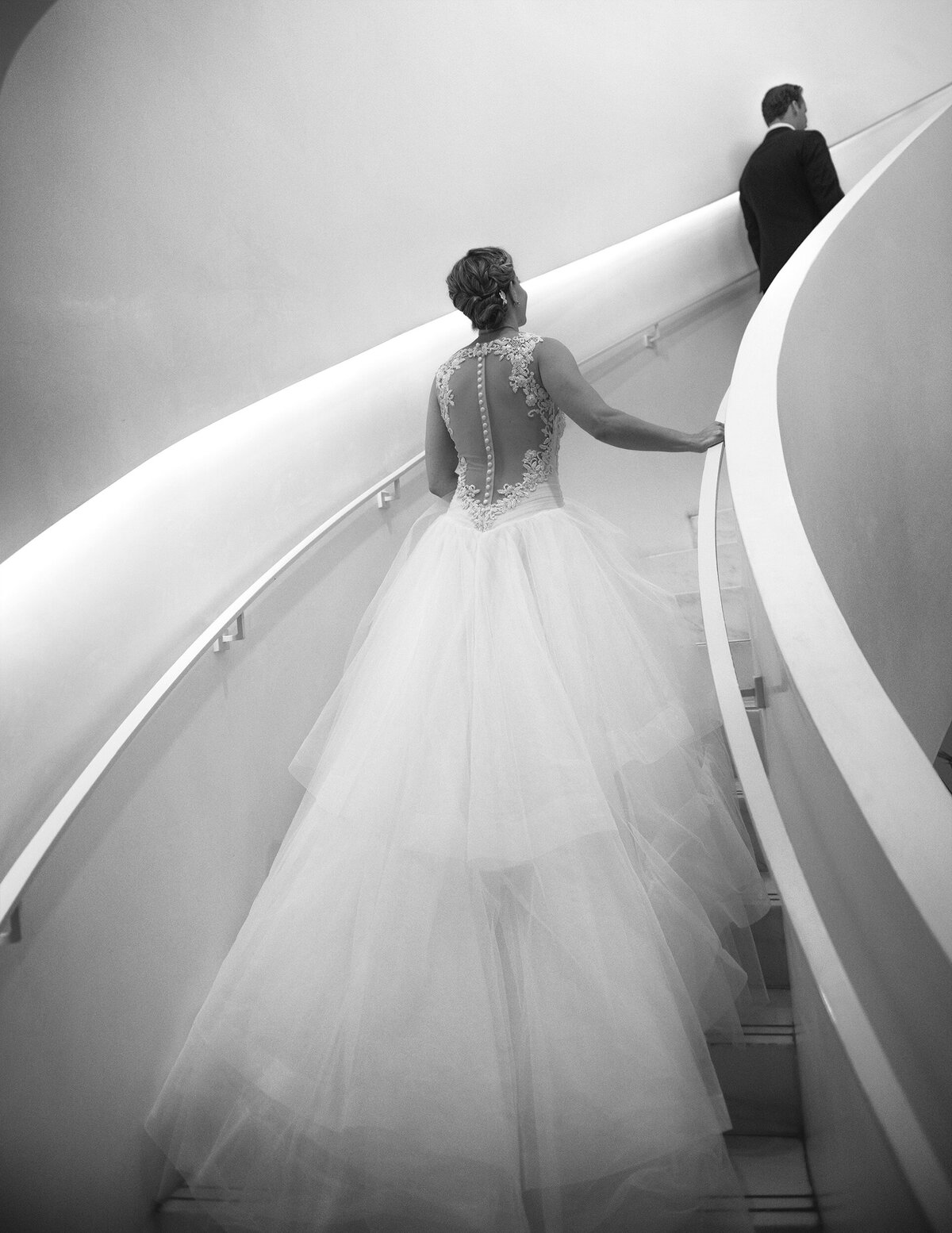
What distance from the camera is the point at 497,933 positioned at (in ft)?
5.58

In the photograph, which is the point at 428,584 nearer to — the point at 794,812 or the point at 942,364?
the point at 794,812

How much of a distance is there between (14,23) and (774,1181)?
305 centimetres

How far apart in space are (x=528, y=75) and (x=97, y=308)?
8.72 ft

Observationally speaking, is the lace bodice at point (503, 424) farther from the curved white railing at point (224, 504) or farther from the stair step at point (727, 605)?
the stair step at point (727, 605)

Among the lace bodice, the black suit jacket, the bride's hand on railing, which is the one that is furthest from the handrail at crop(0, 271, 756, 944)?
the black suit jacket

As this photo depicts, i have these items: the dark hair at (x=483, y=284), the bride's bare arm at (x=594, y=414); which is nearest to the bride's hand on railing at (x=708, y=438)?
the bride's bare arm at (x=594, y=414)

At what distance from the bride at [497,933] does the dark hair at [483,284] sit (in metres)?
0.25

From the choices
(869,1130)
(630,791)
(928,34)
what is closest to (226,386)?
(630,791)

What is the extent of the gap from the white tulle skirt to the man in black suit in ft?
8.79

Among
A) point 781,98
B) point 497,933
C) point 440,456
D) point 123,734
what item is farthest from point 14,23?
point 781,98

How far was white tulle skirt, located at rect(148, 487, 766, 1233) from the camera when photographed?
1405 mm

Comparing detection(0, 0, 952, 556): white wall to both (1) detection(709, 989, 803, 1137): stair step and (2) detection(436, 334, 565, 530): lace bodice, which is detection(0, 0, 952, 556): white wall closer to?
(2) detection(436, 334, 565, 530): lace bodice

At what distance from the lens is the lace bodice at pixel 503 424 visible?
240cm

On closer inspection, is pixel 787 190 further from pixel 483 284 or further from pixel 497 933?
pixel 497 933
